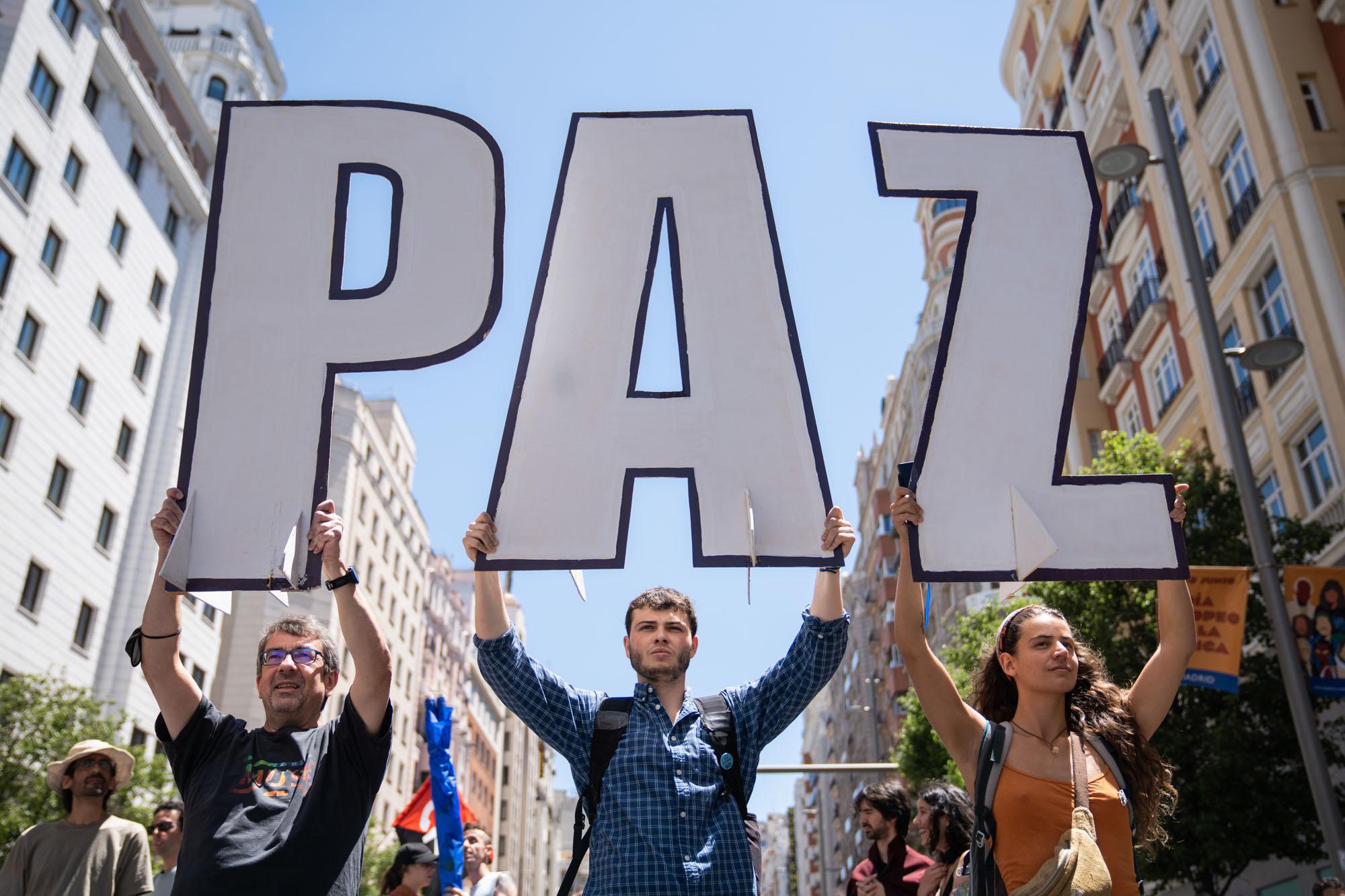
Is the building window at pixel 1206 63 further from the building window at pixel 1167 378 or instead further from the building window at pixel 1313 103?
the building window at pixel 1167 378

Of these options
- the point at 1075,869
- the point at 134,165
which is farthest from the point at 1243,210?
the point at 134,165

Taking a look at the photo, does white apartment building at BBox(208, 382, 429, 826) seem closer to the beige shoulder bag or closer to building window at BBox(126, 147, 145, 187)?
building window at BBox(126, 147, 145, 187)

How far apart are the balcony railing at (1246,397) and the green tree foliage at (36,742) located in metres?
23.4

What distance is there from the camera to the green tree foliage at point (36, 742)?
22609 mm

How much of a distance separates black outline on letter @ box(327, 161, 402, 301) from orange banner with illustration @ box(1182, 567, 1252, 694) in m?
10.8

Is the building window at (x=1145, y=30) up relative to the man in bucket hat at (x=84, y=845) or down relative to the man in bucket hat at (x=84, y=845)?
up

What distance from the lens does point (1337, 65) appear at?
25.2 m

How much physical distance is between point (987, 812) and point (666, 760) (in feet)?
3.44

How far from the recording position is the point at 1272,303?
25.0 m

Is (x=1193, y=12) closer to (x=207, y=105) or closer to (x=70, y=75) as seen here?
(x=70, y=75)

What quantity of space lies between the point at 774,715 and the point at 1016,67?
43956 mm

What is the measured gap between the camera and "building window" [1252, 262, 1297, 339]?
2438 centimetres

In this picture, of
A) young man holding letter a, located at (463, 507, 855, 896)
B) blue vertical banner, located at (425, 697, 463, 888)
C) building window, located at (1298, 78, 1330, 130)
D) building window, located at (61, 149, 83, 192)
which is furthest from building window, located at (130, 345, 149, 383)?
young man holding letter a, located at (463, 507, 855, 896)

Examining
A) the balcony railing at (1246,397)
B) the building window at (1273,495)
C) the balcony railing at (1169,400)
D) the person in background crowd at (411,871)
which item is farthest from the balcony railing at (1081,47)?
the person in background crowd at (411,871)
